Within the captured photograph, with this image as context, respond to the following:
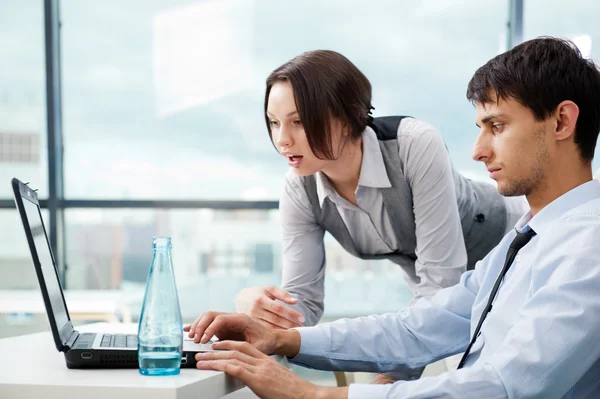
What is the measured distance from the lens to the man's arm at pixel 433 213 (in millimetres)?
1959

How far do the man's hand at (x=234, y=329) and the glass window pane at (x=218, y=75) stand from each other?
275 cm

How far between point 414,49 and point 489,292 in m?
2.94

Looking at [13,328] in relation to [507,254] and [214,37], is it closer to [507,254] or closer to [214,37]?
[214,37]

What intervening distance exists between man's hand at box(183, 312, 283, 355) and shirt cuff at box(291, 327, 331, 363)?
3.7 inches

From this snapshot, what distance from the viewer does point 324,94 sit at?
1889mm

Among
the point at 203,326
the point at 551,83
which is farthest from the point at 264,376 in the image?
the point at 551,83

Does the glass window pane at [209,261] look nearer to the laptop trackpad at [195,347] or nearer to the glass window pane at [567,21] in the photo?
the glass window pane at [567,21]

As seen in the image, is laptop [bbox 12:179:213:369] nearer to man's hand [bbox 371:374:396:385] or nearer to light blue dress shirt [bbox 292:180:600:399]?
light blue dress shirt [bbox 292:180:600:399]

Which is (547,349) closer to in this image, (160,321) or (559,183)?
(559,183)

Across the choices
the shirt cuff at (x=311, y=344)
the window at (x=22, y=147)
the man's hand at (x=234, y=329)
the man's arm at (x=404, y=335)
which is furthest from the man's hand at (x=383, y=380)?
the window at (x=22, y=147)

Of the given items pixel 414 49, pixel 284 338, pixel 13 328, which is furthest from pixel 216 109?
pixel 284 338

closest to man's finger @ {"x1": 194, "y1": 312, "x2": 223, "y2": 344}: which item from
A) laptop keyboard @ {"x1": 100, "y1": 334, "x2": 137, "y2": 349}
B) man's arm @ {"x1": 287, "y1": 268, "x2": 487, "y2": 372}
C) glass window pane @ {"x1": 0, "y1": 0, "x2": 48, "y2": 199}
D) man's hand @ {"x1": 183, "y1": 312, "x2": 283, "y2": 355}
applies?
man's hand @ {"x1": 183, "y1": 312, "x2": 283, "y2": 355}

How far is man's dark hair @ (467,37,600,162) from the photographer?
4.27 ft

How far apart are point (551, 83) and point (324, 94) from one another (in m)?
0.70
